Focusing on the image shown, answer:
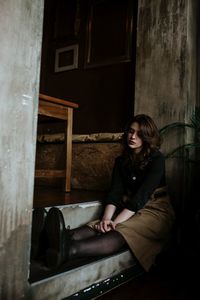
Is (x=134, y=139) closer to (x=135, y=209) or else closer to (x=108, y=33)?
(x=135, y=209)

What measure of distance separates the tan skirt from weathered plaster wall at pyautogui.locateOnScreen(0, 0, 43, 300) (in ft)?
2.37

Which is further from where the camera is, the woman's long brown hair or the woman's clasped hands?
the woman's long brown hair

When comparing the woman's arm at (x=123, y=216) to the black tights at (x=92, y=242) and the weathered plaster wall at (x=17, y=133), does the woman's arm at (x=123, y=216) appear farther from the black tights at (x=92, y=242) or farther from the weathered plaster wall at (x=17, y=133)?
the weathered plaster wall at (x=17, y=133)

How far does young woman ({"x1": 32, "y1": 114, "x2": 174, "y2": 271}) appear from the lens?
166cm

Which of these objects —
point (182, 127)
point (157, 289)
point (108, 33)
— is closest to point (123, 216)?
point (157, 289)

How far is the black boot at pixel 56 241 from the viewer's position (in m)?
1.37

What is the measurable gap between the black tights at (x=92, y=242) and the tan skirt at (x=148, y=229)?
5 cm

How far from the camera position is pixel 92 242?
62.2 inches

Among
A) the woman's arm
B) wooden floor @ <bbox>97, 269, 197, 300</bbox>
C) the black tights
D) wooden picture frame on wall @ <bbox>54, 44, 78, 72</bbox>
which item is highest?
wooden picture frame on wall @ <bbox>54, 44, 78, 72</bbox>

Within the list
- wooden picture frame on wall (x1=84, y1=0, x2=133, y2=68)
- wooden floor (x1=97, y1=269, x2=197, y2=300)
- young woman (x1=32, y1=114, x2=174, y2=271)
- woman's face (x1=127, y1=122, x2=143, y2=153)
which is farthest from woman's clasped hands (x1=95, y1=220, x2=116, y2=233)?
wooden picture frame on wall (x1=84, y1=0, x2=133, y2=68)

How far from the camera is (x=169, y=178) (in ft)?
7.71

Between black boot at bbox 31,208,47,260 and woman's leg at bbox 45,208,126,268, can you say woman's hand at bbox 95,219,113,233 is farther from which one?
black boot at bbox 31,208,47,260

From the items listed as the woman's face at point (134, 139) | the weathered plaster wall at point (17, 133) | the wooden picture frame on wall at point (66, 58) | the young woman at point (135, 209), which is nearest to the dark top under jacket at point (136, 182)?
the young woman at point (135, 209)

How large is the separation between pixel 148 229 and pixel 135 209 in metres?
0.14
